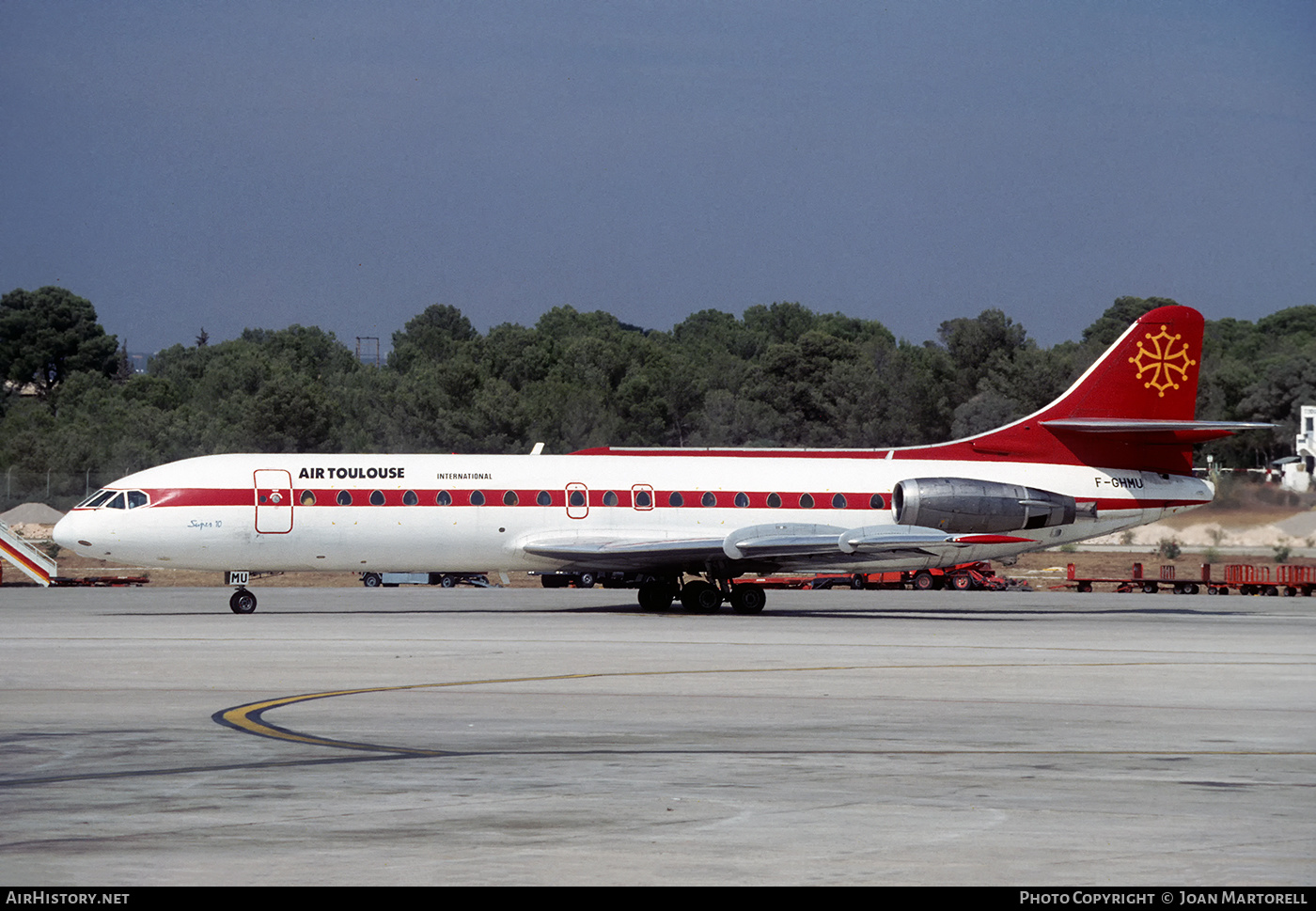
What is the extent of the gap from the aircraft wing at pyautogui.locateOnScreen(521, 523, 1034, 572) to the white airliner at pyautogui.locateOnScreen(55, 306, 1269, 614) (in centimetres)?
5

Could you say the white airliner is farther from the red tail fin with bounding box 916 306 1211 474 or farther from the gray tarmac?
the gray tarmac

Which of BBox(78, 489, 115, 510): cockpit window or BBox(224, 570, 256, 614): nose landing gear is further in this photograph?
BBox(224, 570, 256, 614): nose landing gear

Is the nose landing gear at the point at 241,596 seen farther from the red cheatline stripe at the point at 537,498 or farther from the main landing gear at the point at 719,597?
the main landing gear at the point at 719,597

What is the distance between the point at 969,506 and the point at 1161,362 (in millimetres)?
6721

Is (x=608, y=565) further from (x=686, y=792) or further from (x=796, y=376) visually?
(x=796, y=376)

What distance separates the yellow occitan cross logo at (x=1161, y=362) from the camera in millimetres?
36688

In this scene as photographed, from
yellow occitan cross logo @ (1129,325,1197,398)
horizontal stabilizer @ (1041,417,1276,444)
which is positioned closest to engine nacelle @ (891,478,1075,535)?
horizontal stabilizer @ (1041,417,1276,444)

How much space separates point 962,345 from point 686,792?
314 ft

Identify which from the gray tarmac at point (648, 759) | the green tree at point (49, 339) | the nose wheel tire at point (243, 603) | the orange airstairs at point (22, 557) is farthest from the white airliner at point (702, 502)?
the green tree at point (49, 339)

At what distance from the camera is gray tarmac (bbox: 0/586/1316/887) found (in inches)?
346

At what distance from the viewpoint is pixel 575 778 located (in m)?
11.7

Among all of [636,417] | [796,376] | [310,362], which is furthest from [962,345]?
[310,362]

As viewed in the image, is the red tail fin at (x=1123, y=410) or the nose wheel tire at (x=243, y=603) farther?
the red tail fin at (x=1123, y=410)

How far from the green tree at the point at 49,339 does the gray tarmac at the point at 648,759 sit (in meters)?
105
